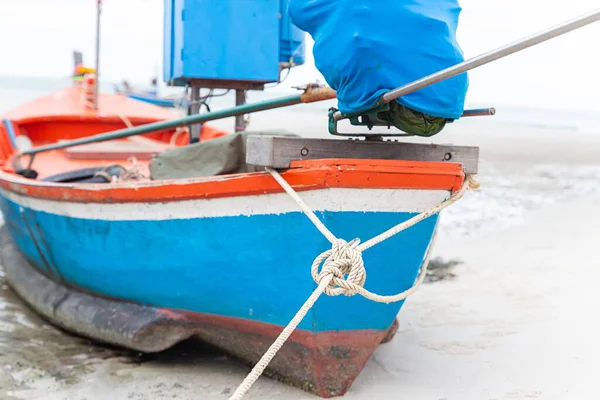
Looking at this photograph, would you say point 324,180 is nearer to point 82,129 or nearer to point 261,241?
point 261,241

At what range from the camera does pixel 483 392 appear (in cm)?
289

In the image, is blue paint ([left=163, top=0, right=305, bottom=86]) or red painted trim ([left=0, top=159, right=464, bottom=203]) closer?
red painted trim ([left=0, top=159, right=464, bottom=203])

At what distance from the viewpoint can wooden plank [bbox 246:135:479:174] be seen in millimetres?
2604

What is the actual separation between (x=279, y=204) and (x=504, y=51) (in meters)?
1.19

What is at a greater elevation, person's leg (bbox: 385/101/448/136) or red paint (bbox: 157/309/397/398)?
person's leg (bbox: 385/101/448/136)

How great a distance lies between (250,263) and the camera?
2900 millimetres

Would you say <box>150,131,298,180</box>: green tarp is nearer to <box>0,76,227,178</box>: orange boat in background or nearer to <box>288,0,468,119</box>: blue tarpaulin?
<box>288,0,468,119</box>: blue tarpaulin

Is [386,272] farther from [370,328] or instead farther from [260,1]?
[260,1]

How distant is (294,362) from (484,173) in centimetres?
1066

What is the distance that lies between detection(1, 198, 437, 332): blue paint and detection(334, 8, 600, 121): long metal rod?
1.89ft

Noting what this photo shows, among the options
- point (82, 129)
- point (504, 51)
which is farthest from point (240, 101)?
point (504, 51)

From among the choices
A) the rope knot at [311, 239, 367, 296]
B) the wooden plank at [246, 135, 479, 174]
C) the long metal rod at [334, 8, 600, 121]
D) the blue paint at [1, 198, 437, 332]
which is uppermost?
the long metal rod at [334, 8, 600, 121]

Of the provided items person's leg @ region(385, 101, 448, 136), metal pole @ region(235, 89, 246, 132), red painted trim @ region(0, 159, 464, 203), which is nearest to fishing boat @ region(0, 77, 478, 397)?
red painted trim @ region(0, 159, 464, 203)

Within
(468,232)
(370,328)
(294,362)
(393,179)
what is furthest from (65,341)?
(468,232)
